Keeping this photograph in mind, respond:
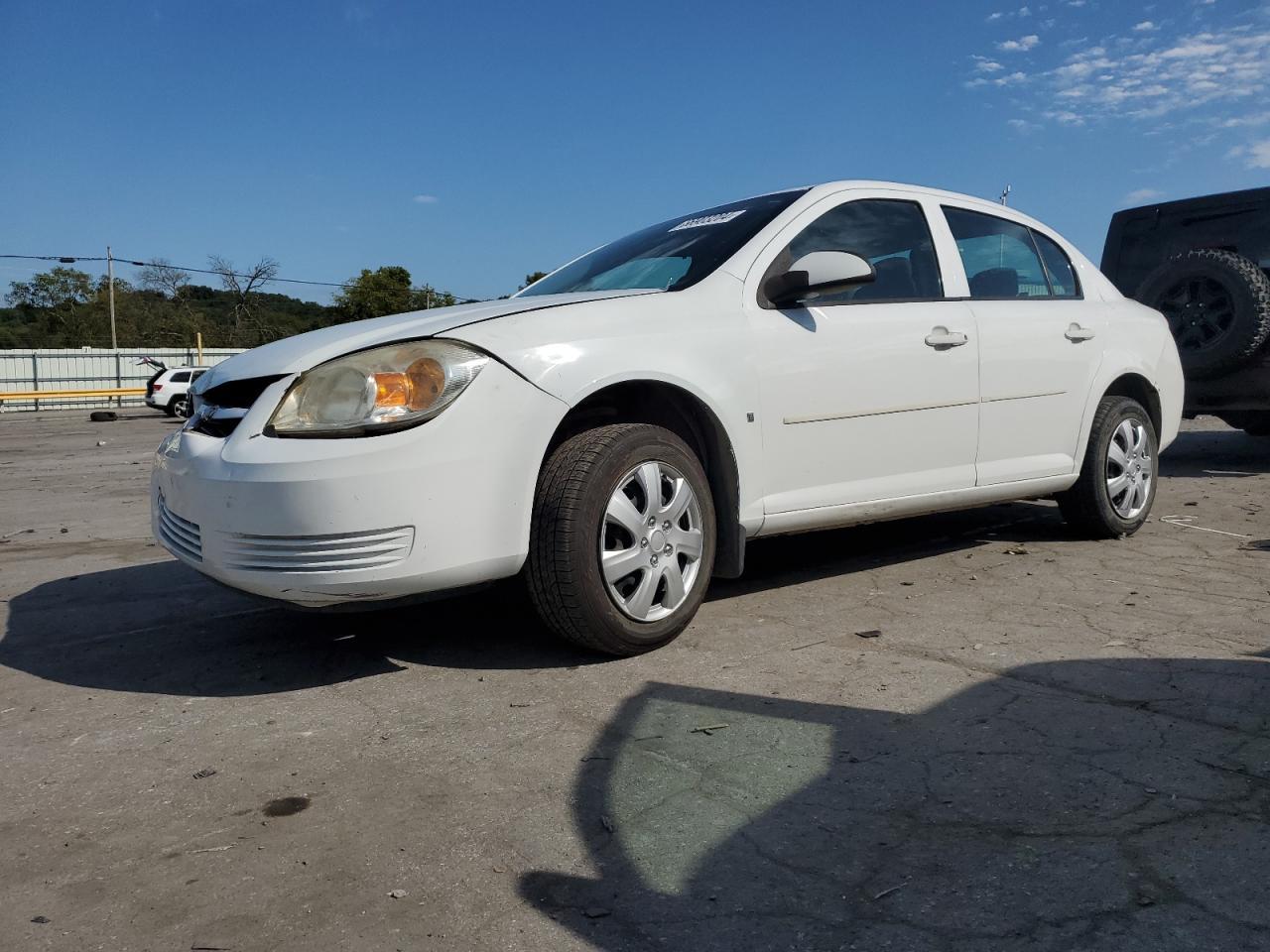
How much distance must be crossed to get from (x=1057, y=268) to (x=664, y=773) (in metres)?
3.72

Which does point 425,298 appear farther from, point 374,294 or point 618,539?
point 618,539

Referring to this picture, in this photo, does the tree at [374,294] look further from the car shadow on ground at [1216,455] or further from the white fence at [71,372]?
the car shadow on ground at [1216,455]

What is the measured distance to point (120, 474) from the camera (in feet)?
33.1

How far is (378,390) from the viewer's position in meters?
2.92

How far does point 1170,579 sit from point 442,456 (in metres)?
3.11

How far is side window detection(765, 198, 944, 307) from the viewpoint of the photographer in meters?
4.01

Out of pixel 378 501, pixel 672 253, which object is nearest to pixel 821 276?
pixel 672 253

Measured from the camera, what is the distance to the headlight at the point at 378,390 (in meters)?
2.91

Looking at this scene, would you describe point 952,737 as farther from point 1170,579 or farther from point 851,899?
point 1170,579

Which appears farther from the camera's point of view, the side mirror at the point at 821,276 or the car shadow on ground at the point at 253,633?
the side mirror at the point at 821,276

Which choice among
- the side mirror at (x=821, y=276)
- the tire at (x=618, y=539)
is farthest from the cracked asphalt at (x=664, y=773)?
the side mirror at (x=821, y=276)

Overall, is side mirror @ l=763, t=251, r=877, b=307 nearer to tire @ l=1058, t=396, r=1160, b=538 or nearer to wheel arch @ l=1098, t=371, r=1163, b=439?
tire @ l=1058, t=396, r=1160, b=538

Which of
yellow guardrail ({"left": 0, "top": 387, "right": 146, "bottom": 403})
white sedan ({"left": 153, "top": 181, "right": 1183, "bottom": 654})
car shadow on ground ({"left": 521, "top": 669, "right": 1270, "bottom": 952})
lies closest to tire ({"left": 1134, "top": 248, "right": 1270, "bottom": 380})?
white sedan ({"left": 153, "top": 181, "right": 1183, "bottom": 654})

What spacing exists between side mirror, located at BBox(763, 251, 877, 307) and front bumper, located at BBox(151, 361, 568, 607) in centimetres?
104
